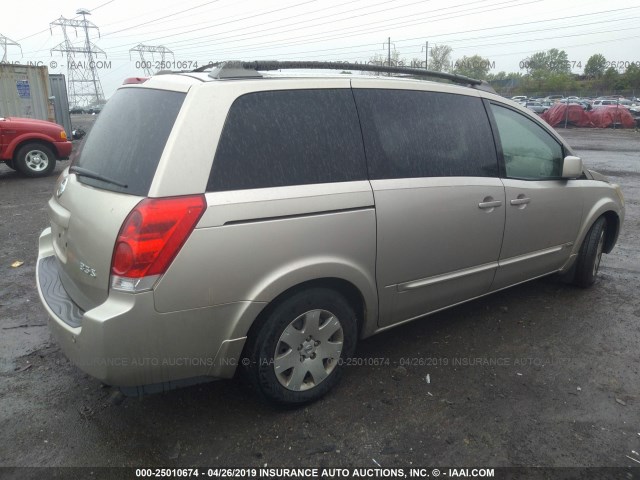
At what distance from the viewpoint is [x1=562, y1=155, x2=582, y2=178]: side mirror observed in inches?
153

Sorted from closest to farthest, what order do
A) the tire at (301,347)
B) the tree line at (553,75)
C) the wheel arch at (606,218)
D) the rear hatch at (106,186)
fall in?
the rear hatch at (106,186) < the tire at (301,347) < the wheel arch at (606,218) < the tree line at (553,75)

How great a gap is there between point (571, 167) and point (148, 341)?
10.8 ft

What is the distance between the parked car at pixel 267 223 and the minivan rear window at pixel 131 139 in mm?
13

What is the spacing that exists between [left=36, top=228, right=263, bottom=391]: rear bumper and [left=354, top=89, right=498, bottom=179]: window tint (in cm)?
121

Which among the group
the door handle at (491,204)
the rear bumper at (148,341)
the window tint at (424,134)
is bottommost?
the rear bumper at (148,341)

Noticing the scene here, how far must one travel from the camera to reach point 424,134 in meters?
3.18

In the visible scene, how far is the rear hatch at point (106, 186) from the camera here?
233 cm

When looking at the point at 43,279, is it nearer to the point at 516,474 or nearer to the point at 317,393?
the point at 317,393

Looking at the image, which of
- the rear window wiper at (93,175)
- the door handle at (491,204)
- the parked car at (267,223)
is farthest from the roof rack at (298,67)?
the door handle at (491,204)

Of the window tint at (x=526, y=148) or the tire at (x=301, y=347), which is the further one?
the window tint at (x=526, y=148)

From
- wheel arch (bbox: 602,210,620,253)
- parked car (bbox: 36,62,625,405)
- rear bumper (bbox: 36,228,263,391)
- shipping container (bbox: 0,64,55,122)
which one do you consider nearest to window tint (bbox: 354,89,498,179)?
parked car (bbox: 36,62,625,405)

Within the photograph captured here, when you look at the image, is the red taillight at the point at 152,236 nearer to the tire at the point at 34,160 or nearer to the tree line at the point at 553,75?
the tire at the point at 34,160

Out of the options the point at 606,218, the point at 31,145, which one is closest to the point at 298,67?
the point at 606,218

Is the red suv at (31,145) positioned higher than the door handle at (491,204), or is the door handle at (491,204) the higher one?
the door handle at (491,204)
